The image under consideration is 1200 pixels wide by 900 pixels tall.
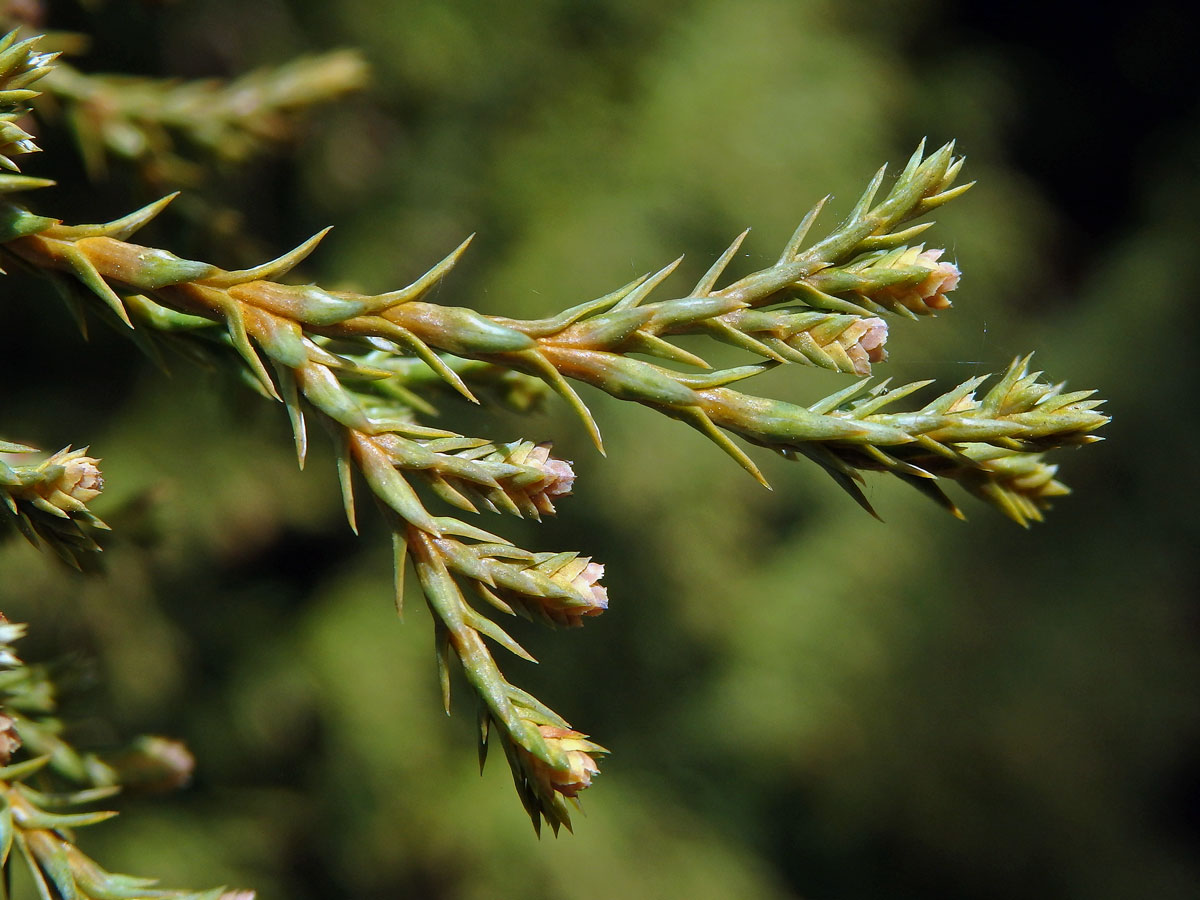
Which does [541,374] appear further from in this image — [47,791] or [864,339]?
[47,791]

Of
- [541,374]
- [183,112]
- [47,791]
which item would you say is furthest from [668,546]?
[541,374]

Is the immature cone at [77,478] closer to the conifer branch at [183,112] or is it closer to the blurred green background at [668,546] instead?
the conifer branch at [183,112]

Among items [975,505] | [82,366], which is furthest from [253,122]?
[975,505]

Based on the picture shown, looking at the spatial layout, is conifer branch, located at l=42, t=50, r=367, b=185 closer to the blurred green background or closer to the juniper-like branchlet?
the juniper-like branchlet

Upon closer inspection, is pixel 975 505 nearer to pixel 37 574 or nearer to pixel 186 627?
pixel 186 627

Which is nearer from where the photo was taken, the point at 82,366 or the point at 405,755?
the point at 82,366

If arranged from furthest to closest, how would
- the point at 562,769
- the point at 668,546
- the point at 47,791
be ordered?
the point at 668,546 < the point at 47,791 < the point at 562,769

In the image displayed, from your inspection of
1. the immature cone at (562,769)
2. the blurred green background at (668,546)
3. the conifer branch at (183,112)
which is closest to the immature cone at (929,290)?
the immature cone at (562,769)

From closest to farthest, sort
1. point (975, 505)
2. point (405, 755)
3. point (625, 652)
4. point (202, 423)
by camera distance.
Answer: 1. point (202, 423)
2. point (405, 755)
3. point (625, 652)
4. point (975, 505)

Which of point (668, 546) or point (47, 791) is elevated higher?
point (47, 791)
